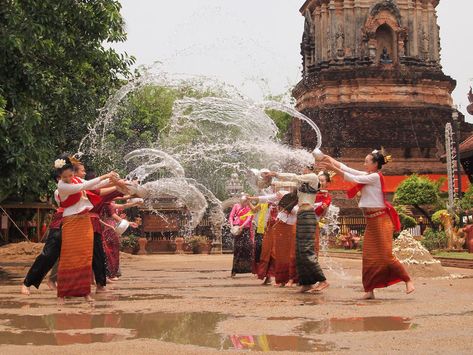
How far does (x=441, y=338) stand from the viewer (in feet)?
20.0

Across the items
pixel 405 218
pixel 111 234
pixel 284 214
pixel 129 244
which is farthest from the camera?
pixel 129 244

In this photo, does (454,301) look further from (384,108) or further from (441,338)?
(384,108)

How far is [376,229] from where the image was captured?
9.70 metres

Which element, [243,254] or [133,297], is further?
[243,254]

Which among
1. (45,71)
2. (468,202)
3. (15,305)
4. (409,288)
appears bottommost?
(15,305)

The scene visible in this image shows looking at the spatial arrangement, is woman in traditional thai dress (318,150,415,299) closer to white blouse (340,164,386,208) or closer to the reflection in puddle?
white blouse (340,164,386,208)

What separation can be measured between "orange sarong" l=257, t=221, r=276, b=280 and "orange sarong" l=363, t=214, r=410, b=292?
3.21 metres

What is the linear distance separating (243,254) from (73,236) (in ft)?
18.9

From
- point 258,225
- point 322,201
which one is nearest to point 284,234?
point 322,201

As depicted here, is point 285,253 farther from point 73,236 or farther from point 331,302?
point 73,236

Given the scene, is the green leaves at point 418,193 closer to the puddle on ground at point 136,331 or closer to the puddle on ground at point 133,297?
the puddle on ground at point 133,297

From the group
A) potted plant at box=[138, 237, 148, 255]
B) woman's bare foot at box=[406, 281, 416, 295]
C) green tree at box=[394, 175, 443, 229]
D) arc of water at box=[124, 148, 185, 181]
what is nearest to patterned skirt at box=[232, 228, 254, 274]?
arc of water at box=[124, 148, 185, 181]

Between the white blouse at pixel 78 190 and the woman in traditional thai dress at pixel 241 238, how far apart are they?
5111 millimetres

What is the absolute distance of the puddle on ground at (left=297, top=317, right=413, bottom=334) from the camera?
6.68m
